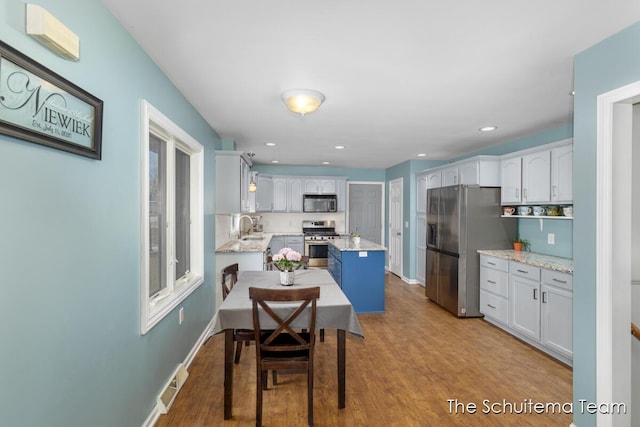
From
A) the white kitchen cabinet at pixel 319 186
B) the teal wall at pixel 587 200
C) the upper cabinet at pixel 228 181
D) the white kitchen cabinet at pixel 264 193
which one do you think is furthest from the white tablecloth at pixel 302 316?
the white kitchen cabinet at pixel 319 186

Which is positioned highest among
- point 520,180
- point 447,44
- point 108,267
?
point 447,44

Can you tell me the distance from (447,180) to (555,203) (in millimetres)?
1626

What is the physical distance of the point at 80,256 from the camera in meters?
1.36

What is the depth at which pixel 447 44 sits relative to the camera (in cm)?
182

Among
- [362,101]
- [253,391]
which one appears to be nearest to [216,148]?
[362,101]

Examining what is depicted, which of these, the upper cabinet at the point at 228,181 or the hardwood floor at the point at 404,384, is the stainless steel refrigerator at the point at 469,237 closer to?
the hardwood floor at the point at 404,384

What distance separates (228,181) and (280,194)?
264cm

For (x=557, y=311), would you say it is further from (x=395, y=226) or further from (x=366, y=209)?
(x=366, y=209)

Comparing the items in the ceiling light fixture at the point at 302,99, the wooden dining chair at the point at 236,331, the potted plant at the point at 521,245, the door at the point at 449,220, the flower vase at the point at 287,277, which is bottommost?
the wooden dining chair at the point at 236,331

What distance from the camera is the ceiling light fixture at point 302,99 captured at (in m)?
2.48

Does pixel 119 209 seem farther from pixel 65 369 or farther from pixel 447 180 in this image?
pixel 447 180

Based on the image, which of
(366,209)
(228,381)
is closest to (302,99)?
(228,381)

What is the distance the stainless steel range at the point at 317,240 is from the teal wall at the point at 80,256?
4546 millimetres

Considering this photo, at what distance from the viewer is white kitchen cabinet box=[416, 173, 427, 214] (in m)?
5.49
